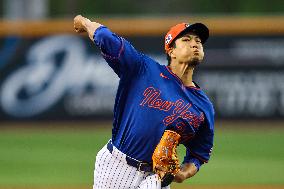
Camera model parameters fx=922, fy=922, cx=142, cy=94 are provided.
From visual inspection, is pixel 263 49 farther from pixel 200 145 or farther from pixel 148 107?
pixel 148 107

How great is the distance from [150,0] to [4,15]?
12.8 ft

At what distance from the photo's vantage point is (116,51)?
6.23m

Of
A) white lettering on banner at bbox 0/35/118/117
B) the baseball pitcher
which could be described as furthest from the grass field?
the baseball pitcher

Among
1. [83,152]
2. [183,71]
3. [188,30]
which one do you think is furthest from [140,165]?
[83,152]

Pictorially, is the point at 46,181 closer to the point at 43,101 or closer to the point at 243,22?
the point at 43,101

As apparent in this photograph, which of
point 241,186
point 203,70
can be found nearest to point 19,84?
point 203,70

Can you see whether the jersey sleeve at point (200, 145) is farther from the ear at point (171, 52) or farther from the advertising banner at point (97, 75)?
the advertising banner at point (97, 75)

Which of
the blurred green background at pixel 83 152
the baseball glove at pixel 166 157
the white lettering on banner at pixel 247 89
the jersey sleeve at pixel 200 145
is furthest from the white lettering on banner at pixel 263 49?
the baseball glove at pixel 166 157

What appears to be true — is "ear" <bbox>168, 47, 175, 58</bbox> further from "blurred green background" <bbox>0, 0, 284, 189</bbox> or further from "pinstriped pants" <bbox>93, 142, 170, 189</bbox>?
"blurred green background" <bbox>0, 0, 284, 189</bbox>

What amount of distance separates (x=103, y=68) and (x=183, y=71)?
10120 millimetres

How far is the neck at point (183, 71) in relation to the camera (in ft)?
21.6

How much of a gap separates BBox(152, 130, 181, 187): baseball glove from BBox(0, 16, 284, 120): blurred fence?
10.3 meters

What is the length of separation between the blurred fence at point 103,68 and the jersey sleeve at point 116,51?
10.3 m

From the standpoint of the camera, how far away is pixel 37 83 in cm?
1666
